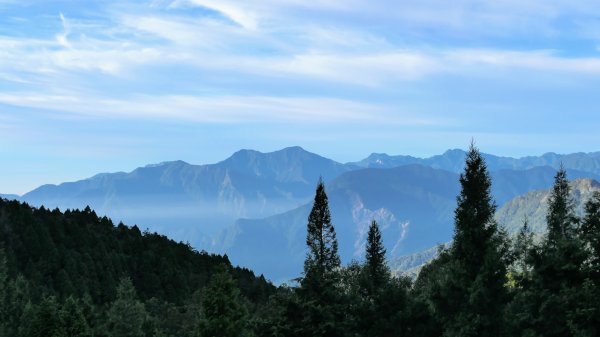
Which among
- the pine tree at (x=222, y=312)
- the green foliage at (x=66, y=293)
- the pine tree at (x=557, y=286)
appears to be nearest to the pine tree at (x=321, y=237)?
the green foliage at (x=66, y=293)

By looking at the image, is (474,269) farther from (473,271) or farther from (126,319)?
A: (126,319)

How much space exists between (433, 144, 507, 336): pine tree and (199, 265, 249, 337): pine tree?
17.2 metres

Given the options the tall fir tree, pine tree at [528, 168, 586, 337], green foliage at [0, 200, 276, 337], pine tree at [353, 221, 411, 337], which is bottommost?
green foliage at [0, 200, 276, 337]

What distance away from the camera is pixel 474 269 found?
180ft

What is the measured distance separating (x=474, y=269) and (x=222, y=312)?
868 inches

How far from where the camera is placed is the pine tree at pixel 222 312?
57.4 metres

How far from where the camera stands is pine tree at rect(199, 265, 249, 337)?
57406 mm

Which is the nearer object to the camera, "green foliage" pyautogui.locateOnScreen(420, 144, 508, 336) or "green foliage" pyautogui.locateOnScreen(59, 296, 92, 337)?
"green foliage" pyautogui.locateOnScreen(420, 144, 508, 336)

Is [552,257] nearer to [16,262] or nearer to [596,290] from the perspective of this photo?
[596,290]

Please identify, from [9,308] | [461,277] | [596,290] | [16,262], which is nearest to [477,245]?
[461,277]

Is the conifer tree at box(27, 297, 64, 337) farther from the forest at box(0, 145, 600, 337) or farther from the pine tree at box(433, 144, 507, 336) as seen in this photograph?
the pine tree at box(433, 144, 507, 336)

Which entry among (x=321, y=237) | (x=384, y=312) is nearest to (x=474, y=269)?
(x=384, y=312)

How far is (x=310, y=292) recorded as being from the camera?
202ft

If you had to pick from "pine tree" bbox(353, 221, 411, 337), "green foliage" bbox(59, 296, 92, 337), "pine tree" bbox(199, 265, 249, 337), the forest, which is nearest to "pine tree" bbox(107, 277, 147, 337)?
"green foliage" bbox(59, 296, 92, 337)
